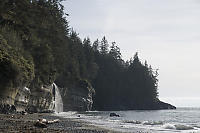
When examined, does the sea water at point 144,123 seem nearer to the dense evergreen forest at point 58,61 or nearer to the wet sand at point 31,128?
the wet sand at point 31,128

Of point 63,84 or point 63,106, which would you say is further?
point 63,84

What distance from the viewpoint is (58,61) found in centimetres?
6769

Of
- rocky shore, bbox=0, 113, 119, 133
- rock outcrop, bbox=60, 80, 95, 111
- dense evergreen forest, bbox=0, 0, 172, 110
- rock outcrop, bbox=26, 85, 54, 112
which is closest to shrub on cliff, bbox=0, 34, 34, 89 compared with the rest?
dense evergreen forest, bbox=0, 0, 172, 110

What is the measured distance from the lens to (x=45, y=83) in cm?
5078

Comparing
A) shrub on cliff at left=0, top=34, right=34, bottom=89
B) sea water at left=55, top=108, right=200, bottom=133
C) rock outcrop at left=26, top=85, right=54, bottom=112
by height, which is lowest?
sea water at left=55, top=108, right=200, bottom=133

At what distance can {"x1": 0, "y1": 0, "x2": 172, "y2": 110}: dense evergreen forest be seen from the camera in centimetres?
3512

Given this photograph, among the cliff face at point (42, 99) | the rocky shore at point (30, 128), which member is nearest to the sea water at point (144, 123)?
the rocky shore at point (30, 128)

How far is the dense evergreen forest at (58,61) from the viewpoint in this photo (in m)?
35.1

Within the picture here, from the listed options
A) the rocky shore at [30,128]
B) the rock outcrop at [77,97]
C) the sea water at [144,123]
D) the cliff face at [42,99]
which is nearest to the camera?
the rocky shore at [30,128]

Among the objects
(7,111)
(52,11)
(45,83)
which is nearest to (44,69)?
(45,83)

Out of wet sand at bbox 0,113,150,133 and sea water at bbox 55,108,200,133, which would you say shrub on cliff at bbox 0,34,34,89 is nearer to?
wet sand at bbox 0,113,150,133

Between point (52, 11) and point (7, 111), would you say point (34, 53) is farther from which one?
point (7, 111)

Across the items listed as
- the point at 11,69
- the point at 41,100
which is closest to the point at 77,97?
the point at 41,100

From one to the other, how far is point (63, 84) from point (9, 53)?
1773 inches
